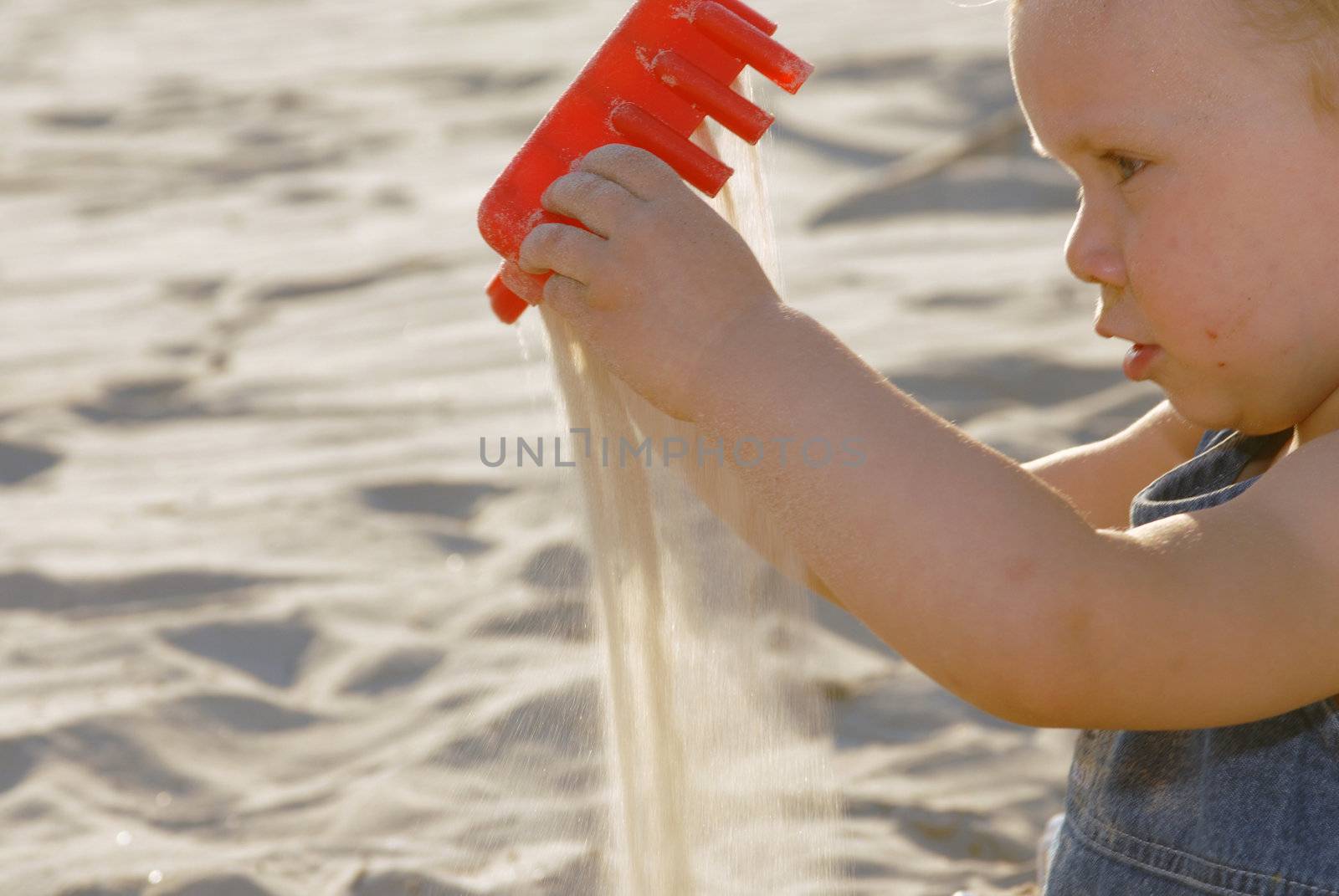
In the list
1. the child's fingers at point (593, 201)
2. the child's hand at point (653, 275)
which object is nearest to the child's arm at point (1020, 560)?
the child's hand at point (653, 275)

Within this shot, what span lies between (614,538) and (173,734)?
781 mm

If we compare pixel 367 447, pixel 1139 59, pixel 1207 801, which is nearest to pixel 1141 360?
pixel 1139 59

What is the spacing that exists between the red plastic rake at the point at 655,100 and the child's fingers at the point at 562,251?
0.08 feet

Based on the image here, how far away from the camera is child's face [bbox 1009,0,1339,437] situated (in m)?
1.06

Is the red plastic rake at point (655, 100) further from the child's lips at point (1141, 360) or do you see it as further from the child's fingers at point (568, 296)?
the child's lips at point (1141, 360)

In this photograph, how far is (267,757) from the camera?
183 centimetres

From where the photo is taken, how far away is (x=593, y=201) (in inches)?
45.4

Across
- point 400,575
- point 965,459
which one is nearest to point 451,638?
point 400,575

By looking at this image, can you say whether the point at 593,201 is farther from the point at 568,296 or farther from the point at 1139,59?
the point at 1139,59

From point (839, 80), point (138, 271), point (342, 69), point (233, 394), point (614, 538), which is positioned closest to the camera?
point (614, 538)

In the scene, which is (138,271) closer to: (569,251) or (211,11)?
(569,251)

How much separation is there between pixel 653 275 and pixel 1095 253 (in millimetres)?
328

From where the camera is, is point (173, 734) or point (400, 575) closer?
point (173, 734)

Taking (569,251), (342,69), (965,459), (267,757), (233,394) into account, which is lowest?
(267,757)
